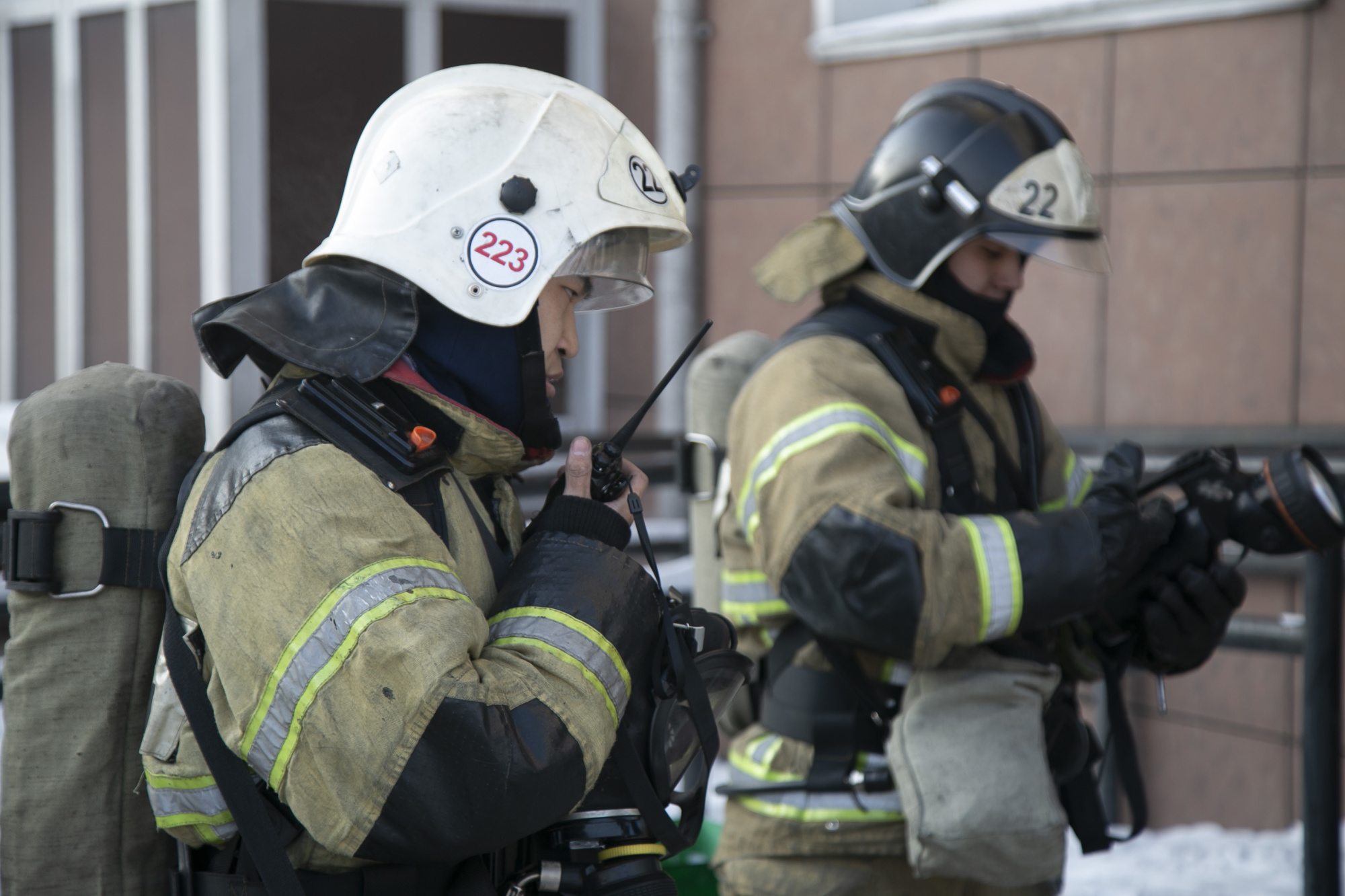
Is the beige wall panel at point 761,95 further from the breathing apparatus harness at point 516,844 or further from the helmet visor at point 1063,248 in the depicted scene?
the breathing apparatus harness at point 516,844

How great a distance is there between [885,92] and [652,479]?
2349 millimetres

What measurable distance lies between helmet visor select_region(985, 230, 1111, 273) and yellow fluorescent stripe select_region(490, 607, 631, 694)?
4.55 feet

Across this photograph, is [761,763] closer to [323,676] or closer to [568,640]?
[568,640]

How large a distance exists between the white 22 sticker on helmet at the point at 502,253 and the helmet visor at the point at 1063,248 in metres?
1.18

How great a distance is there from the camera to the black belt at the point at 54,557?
1578 mm

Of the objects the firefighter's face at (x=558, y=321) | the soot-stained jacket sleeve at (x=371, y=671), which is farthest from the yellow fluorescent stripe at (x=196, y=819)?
the firefighter's face at (x=558, y=321)

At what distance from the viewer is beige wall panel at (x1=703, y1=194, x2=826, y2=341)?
577 cm

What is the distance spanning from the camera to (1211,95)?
15.1 ft

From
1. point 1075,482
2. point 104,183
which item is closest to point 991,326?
point 1075,482

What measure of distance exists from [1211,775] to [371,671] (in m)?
4.31

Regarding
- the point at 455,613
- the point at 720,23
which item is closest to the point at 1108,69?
the point at 720,23

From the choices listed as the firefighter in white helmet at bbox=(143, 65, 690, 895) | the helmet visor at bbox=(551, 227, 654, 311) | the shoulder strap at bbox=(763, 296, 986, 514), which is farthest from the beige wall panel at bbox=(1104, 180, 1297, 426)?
the firefighter in white helmet at bbox=(143, 65, 690, 895)

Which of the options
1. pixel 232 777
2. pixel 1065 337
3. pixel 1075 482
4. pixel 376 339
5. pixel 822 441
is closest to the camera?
pixel 232 777

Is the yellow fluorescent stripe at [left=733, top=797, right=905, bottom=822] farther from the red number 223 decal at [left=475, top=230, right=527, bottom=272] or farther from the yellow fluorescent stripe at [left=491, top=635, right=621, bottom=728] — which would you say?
the red number 223 decal at [left=475, top=230, right=527, bottom=272]
